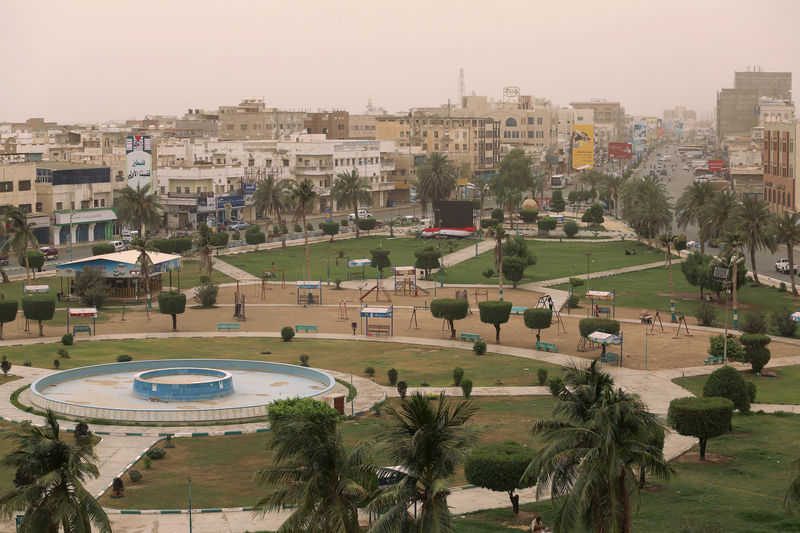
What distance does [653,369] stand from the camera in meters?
58.7

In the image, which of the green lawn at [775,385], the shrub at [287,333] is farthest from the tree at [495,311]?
the green lawn at [775,385]

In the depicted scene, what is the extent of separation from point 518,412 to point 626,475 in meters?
21.5

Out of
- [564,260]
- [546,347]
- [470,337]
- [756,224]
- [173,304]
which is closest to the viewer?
[546,347]

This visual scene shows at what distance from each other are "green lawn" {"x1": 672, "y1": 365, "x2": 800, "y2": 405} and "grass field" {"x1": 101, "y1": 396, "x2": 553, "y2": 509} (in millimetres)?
9480

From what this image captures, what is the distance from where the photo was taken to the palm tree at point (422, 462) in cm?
2458

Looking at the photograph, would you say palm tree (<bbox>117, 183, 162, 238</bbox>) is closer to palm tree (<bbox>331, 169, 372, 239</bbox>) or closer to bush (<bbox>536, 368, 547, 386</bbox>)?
palm tree (<bbox>331, 169, 372, 239</bbox>)

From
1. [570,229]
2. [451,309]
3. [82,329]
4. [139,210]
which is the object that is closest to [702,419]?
[451,309]

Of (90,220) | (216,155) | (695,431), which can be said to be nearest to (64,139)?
(216,155)

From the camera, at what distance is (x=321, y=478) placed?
84.4 feet

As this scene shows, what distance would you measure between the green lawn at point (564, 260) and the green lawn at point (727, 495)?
51.6 meters

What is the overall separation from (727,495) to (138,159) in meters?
106

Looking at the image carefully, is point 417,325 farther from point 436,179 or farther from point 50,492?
point 436,179

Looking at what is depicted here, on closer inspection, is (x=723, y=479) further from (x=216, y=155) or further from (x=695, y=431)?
(x=216, y=155)

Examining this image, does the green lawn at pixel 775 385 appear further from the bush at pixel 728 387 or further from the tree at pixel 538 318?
the tree at pixel 538 318
